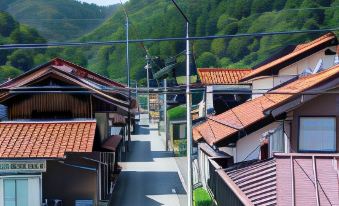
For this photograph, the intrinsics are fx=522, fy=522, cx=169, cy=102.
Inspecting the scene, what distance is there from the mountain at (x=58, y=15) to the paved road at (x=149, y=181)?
3227 cm

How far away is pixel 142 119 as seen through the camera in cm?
5216

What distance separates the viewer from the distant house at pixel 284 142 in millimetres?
8578

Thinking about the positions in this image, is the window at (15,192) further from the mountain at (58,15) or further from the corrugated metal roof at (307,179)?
the mountain at (58,15)

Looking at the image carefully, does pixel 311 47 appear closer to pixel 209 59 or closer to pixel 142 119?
pixel 209 59

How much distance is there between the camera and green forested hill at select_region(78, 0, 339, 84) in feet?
121

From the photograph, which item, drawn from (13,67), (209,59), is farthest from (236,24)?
(13,67)

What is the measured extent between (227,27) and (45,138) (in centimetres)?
2241

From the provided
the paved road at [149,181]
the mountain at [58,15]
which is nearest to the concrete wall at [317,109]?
the paved road at [149,181]

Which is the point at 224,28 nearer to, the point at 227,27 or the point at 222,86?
the point at 227,27

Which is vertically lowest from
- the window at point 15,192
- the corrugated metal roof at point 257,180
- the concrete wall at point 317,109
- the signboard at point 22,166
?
the window at point 15,192

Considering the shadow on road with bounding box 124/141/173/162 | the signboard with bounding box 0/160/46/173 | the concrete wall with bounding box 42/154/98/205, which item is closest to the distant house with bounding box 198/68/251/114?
the shadow on road with bounding box 124/141/173/162

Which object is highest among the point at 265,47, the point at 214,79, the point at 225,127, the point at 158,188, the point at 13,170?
the point at 265,47

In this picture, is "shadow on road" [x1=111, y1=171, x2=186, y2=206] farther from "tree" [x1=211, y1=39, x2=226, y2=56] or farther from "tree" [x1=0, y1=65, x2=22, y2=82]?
"tree" [x1=211, y1=39, x2=226, y2=56]

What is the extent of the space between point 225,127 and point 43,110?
723 cm
